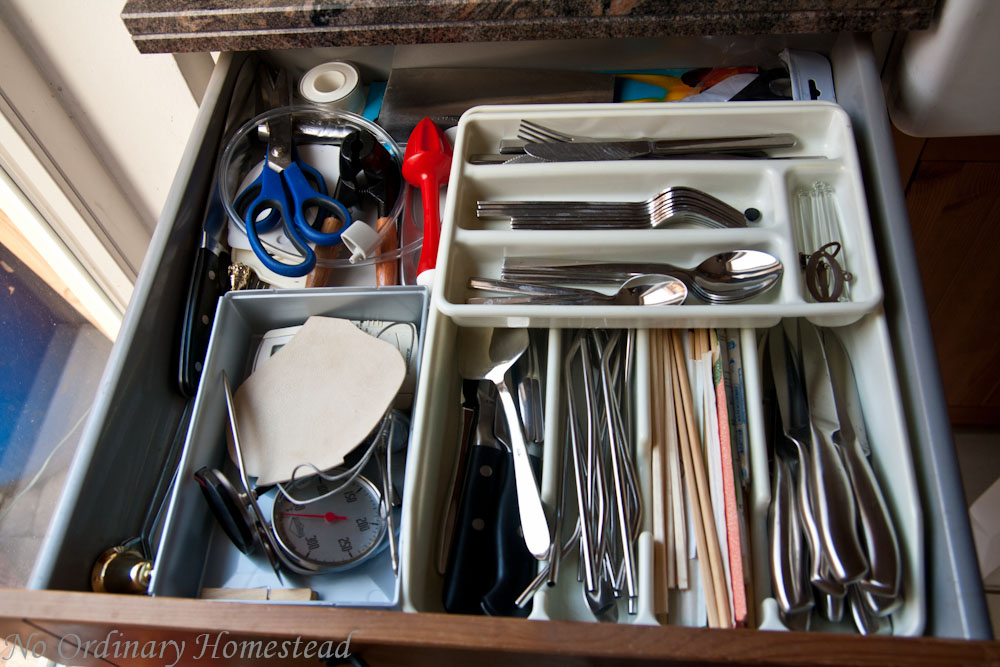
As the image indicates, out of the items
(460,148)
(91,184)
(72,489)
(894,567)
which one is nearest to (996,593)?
(894,567)

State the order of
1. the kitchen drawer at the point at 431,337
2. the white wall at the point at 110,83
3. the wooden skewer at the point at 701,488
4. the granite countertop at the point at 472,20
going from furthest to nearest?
the white wall at the point at 110,83, the granite countertop at the point at 472,20, the wooden skewer at the point at 701,488, the kitchen drawer at the point at 431,337

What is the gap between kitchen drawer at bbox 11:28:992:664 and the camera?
399mm

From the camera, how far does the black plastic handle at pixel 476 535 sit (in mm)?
537

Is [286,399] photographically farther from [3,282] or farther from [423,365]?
[3,282]

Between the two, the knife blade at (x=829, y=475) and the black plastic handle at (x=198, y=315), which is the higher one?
the black plastic handle at (x=198, y=315)

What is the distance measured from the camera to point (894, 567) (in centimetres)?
48

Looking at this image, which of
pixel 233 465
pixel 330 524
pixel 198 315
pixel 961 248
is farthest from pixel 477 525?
pixel 961 248

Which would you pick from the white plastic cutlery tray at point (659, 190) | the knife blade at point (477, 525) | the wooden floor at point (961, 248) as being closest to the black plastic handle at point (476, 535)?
the knife blade at point (477, 525)

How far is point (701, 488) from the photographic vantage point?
55 centimetres

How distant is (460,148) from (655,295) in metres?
0.24

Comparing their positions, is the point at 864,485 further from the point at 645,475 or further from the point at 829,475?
the point at 645,475

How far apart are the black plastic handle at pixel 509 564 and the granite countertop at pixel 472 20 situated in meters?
0.44

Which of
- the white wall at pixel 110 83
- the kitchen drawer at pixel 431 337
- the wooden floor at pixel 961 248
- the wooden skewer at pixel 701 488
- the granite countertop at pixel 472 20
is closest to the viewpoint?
the kitchen drawer at pixel 431 337

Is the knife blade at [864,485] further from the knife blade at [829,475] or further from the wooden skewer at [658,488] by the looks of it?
the wooden skewer at [658,488]
